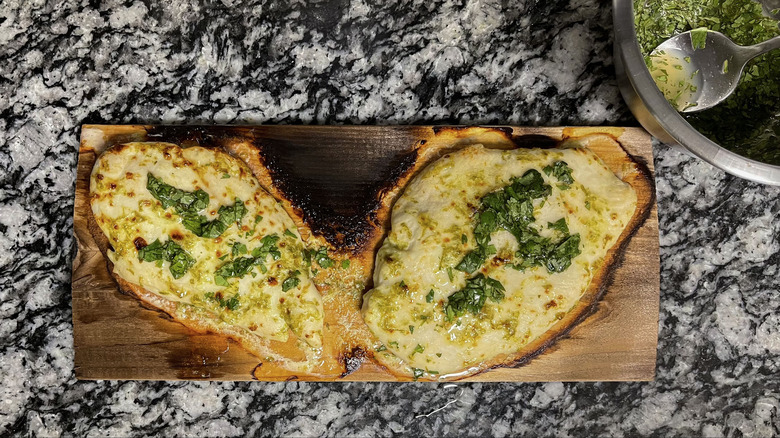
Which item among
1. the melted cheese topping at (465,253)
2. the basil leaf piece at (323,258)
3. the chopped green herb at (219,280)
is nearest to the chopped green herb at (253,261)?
the chopped green herb at (219,280)

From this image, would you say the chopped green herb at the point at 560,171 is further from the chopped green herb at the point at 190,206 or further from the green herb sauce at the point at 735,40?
the chopped green herb at the point at 190,206

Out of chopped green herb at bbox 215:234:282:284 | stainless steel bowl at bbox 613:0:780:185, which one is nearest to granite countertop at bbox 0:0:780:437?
stainless steel bowl at bbox 613:0:780:185

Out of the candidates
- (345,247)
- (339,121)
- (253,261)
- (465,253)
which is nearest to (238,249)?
(253,261)

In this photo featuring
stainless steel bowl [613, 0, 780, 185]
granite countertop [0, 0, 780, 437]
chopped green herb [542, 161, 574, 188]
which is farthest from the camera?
granite countertop [0, 0, 780, 437]

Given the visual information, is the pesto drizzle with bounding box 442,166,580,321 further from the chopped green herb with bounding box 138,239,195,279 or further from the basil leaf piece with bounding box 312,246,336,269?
the chopped green herb with bounding box 138,239,195,279

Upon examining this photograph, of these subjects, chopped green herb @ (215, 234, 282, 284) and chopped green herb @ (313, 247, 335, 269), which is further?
chopped green herb @ (313, 247, 335, 269)

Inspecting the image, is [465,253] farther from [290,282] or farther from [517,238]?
[290,282]
